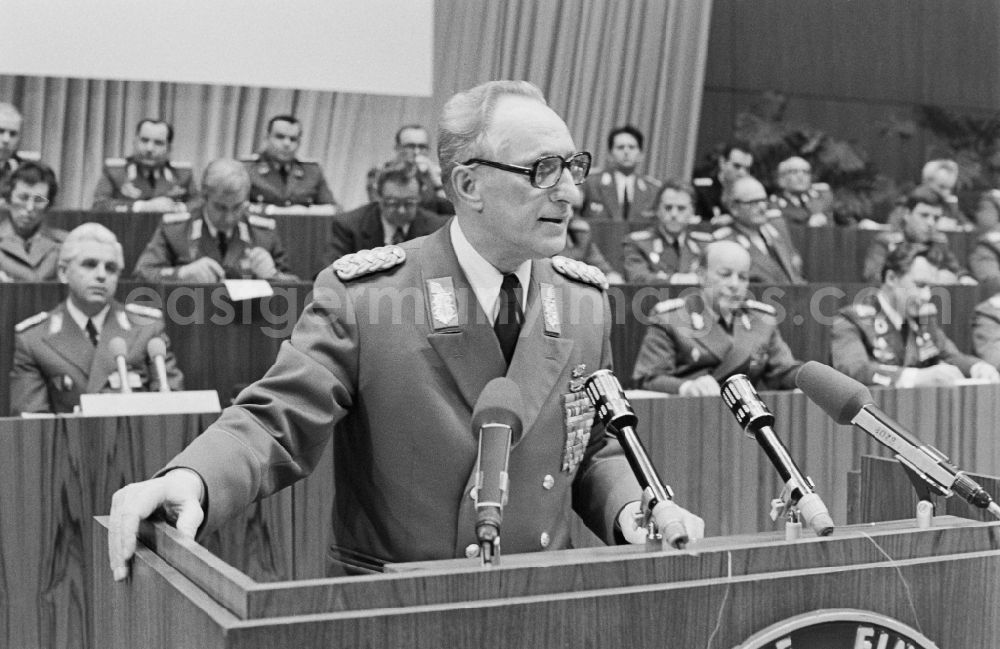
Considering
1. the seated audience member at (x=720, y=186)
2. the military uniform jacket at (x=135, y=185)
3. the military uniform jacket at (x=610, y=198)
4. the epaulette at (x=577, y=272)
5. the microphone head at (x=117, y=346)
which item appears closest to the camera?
the epaulette at (x=577, y=272)

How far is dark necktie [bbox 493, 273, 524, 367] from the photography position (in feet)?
5.13

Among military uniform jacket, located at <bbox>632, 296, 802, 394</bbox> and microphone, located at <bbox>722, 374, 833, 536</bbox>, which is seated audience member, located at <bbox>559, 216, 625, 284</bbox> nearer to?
military uniform jacket, located at <bbox>632, 296, 802, 394</bbox>

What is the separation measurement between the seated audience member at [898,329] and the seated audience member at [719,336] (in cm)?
52

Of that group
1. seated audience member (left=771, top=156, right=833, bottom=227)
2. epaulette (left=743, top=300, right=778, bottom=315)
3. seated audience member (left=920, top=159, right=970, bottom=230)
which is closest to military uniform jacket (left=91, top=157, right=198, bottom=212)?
epaulette (left=743, top=300, right=778, bottom=315)

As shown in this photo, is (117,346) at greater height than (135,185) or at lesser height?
lesser

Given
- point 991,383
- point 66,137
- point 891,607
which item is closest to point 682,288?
point 991,383

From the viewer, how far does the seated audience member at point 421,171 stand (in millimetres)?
5738

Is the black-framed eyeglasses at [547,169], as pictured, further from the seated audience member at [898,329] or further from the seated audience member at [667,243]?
the seated audience member at [667,243]

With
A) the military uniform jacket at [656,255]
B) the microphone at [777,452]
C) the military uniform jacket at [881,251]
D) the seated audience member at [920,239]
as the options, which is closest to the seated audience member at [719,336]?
the military uniform jacket at [656,255]

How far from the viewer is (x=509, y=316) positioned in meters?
1.58

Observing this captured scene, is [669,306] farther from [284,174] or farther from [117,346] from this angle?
[284,174]

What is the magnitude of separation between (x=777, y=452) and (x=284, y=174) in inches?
227

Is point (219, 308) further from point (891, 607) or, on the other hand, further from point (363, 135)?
point (363, 135)

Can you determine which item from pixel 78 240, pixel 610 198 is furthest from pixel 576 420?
pixel 610 198
